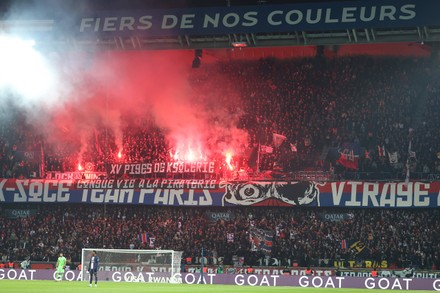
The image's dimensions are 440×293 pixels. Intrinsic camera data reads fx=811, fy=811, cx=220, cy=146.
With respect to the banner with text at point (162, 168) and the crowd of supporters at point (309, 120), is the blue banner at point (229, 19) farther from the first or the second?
the banner with text at point (162, 168)

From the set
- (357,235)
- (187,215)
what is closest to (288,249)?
(357,235)

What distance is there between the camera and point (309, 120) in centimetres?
4544

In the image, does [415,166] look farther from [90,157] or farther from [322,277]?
[90,157]

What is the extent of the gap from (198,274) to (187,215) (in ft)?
21.9

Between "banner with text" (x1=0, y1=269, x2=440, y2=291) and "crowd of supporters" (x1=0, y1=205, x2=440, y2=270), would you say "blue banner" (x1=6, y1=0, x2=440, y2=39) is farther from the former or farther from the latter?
"crowd of supporters" (x1=0, y1=205, x2=440, y2=270)

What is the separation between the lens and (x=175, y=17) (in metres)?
35.8

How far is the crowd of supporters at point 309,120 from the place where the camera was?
141 feet

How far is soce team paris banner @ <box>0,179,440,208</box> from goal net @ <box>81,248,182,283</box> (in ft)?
16.5

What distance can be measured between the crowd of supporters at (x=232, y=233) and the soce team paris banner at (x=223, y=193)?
1.08 metres

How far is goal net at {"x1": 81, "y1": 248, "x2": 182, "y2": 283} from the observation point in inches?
1547

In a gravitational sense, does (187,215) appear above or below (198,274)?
above

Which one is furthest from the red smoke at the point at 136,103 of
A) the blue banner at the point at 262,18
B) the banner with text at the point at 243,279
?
the blue banner at the point at 262,18

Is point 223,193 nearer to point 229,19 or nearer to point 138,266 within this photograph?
point 138,266

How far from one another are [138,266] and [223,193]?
666 centimetres
